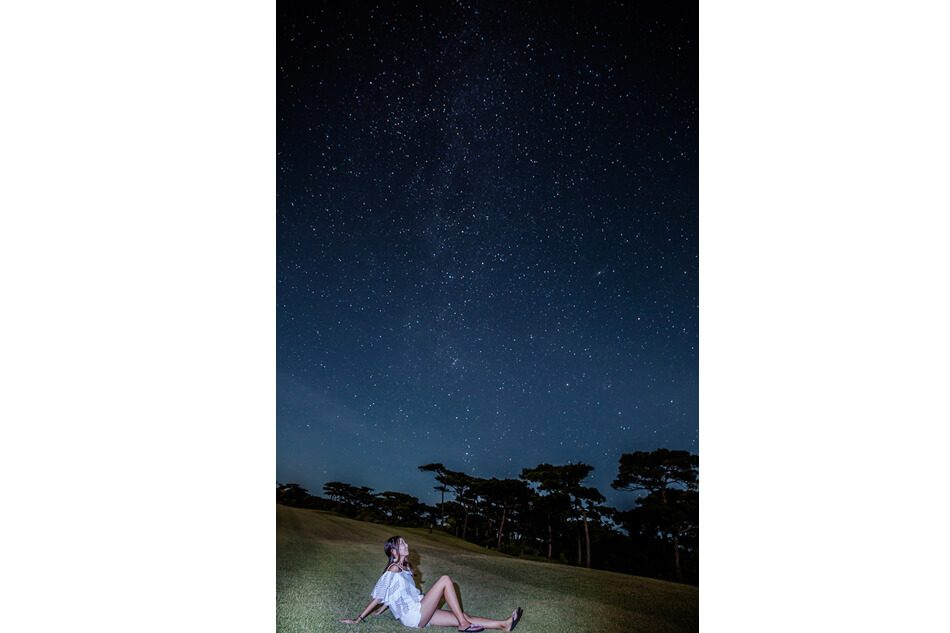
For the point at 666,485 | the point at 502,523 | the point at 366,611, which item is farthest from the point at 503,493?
the point at 366,611

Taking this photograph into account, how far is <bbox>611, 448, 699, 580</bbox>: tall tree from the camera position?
204 inches

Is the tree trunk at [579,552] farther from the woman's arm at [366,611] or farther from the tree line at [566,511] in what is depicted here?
the woman's arm at [366,611]

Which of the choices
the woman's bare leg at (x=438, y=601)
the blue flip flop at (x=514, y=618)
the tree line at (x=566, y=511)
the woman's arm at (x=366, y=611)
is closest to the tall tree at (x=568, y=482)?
the tree line at (x=566, y=511)

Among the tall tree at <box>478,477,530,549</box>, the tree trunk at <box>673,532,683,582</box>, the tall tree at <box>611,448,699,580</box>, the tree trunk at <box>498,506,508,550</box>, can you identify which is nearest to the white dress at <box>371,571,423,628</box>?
the tall tree at <box>478,477,530,549</box>

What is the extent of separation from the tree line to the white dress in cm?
133

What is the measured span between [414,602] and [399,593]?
0.12 metres

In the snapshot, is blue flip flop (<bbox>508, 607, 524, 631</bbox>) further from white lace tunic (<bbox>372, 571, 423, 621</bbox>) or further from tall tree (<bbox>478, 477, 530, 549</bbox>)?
tall tree (<bbox>478, 477, 530, 549</bbox>)

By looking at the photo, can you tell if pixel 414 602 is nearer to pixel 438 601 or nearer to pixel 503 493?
pixel 438 601

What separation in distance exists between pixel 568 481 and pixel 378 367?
74.9 inches
